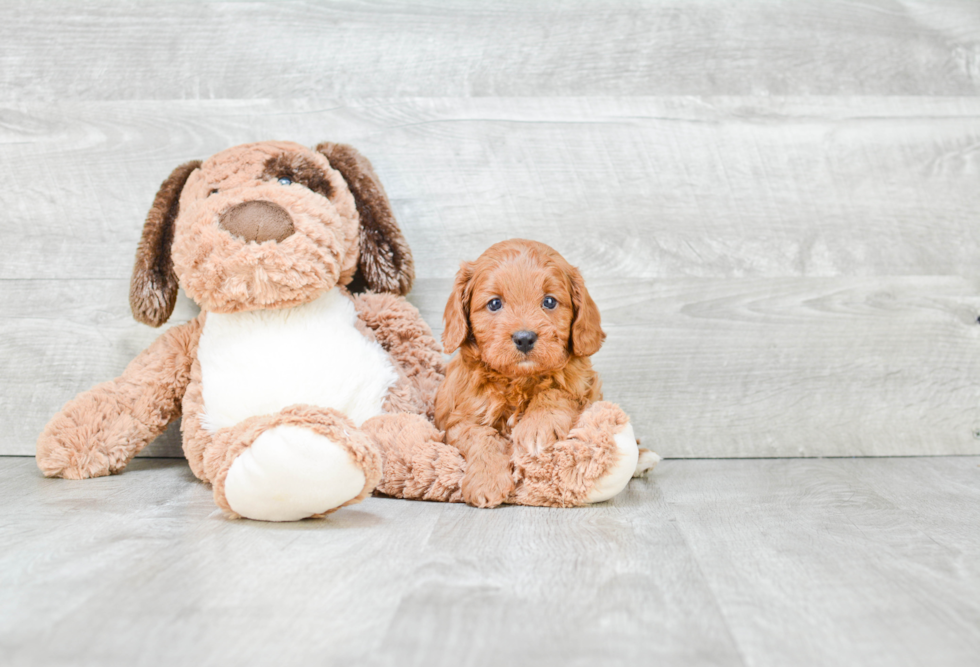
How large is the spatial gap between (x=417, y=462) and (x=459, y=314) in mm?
225

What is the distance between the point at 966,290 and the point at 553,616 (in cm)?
125

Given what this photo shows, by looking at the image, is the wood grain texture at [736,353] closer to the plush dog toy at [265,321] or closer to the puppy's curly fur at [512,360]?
the plush dog toy at [265,321]

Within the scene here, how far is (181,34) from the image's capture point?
5.02ft

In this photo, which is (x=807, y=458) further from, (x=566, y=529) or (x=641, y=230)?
(x=566, y=529)

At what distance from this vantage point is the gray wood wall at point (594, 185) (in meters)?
1.51

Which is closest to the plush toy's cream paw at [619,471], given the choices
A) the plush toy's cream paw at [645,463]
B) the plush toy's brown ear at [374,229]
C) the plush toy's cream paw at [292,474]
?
the plush toy's cream paw at [645,463]

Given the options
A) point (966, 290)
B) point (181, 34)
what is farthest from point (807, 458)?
point (181, 34)

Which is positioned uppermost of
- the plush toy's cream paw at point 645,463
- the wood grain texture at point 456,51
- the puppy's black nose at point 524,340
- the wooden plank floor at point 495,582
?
the wood grain texture at point 456,51

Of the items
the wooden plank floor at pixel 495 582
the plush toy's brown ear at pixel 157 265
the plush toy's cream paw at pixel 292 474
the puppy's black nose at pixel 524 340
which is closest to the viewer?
the wooden plank floor at pixel 495 582

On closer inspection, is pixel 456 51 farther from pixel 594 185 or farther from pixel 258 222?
pixel 258 222

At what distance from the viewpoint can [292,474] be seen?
94cm

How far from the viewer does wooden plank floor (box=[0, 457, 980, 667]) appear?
26.0 inches

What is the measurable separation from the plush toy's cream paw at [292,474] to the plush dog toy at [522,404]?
20cm

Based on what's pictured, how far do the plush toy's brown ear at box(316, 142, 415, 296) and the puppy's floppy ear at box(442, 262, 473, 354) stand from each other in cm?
24
